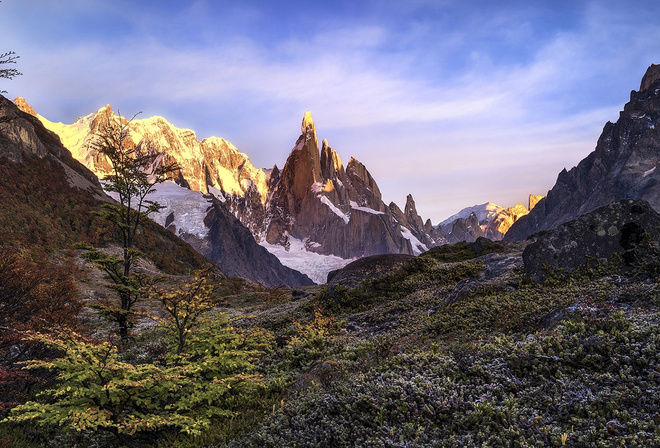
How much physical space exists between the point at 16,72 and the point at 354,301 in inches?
767

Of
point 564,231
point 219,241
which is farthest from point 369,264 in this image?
point 219,241

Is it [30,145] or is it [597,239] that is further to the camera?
[30,145]

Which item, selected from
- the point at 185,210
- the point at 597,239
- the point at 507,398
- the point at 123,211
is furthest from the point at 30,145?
the point at 185,210

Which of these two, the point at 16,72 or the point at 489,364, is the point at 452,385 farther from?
the point at 16,72

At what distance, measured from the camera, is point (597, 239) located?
12484mm

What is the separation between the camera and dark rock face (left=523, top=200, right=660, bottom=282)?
11.9 m

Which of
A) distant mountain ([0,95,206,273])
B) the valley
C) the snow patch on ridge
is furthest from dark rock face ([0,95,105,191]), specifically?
the snow patch on ridge

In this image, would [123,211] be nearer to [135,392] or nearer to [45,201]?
[135,392]

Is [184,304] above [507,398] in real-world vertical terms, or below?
above

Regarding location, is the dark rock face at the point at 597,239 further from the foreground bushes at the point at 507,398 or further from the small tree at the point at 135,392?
the small tree at the point at 135,392

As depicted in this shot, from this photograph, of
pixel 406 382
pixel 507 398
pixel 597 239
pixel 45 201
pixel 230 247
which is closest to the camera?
pixel 507 398

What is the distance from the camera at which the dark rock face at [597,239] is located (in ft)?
39.1

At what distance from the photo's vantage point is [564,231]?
42.6 ft

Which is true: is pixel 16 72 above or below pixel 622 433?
above
